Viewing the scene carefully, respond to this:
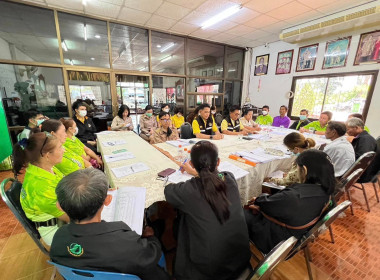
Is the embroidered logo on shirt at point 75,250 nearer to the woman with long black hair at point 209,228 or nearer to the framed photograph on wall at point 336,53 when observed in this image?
the woman with long black hair at point 209,228

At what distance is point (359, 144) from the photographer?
2.20 meters

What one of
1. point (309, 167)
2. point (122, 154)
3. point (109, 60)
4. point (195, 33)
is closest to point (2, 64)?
point (109, 60)

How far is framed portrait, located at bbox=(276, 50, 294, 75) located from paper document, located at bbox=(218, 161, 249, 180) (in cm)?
485

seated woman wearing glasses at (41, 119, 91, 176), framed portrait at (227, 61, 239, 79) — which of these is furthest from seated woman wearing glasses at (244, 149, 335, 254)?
framed portrait at (227, 61, 239, 79)

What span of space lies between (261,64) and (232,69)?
3.28 ft

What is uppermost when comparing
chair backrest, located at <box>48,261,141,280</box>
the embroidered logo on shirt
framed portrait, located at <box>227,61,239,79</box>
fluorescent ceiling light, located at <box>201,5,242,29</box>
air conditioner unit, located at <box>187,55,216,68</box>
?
fluorescent ceiling light, located at <box>201,5,242,29</box>

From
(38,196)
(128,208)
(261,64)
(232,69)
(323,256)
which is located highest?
(261,64)

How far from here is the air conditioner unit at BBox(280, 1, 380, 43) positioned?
304 centimetres

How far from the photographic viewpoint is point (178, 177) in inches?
56.1

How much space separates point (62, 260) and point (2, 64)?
4493 millimetres

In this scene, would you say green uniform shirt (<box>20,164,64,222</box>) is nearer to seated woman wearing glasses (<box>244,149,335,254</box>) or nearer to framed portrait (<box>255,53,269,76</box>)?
seated woman wearing glasses (<box>244,149,335,254</box>)

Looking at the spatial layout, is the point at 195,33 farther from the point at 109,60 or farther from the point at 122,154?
the point at 122,154

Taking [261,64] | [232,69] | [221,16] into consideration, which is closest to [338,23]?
[221,16]

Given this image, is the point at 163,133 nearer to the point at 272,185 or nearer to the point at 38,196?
the point at 272,185
